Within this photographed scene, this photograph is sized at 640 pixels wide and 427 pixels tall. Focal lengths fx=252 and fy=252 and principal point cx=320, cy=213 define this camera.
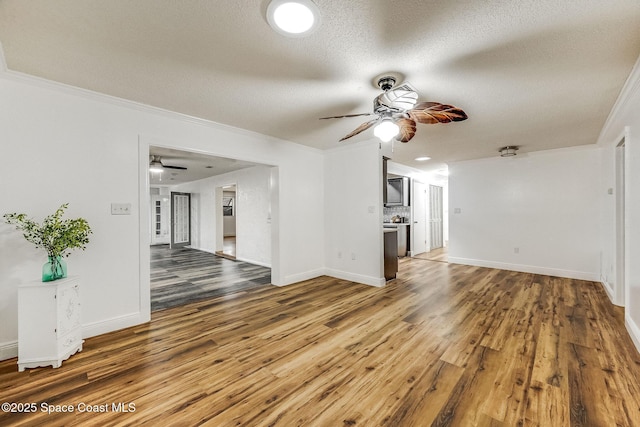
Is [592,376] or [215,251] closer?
[592,376]

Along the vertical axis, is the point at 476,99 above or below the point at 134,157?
above

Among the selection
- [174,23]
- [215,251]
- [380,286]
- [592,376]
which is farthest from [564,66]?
[215,251]

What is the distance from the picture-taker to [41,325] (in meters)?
2.00

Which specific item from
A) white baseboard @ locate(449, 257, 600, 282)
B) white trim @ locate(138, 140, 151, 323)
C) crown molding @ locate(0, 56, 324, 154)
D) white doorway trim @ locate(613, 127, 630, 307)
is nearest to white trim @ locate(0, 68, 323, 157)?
crown molding @ locate(0, 56, 324, 154)

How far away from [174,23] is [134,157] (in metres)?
1.75

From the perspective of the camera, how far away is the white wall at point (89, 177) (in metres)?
2.16

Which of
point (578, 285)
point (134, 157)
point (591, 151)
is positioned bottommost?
point (578, 285)

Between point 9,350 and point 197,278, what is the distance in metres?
2.64

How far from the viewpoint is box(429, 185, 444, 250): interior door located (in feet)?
26.1

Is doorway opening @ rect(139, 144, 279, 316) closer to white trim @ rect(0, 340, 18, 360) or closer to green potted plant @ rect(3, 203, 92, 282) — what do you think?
green potted plant @ rect(3, 203, 92, 282)

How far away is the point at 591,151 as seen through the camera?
4484mm

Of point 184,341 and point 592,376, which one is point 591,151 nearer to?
point 592,376

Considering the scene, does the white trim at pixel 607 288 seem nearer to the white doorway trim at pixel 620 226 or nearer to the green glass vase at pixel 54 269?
the white doorway trim at pixel 620 226

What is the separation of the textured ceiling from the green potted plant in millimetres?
1266
